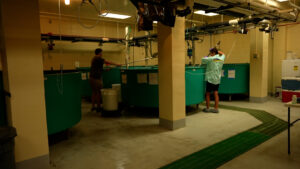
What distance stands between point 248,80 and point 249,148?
384cm

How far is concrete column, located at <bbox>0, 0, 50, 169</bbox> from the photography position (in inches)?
81.0

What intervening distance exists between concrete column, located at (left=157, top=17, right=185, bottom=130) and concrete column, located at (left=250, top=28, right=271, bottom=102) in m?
3.22

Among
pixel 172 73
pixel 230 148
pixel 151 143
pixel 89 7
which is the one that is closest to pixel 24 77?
pixel 151 143

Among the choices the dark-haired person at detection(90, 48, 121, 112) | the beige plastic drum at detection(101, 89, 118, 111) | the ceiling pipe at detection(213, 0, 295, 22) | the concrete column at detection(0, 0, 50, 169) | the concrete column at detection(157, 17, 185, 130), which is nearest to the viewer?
the concrete column at detection(0, 0, 50, 169)

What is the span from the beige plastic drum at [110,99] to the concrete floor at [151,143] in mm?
263

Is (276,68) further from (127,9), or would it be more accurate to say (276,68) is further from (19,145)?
(19,145)

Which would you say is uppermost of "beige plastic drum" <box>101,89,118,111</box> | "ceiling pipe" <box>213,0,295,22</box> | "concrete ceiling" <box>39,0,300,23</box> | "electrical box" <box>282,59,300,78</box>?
"concrete ceiling" <box>39,0,300,23</box>

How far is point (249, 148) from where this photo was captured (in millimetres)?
2777

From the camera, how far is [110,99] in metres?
4.50

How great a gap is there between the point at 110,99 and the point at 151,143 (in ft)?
5.86

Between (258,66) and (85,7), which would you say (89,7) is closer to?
(85,7)

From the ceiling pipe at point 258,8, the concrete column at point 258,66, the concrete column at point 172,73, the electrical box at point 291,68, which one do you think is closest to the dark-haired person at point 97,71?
the concrete column at point 172,73

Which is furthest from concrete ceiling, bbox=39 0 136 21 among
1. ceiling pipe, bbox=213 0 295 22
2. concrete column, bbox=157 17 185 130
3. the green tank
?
ceiling pipe, bbox=213 0 295 22

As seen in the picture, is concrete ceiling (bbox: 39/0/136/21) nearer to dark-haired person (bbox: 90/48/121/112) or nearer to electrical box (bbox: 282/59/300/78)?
dark-haired person (bbox: 90/48/121/112)
